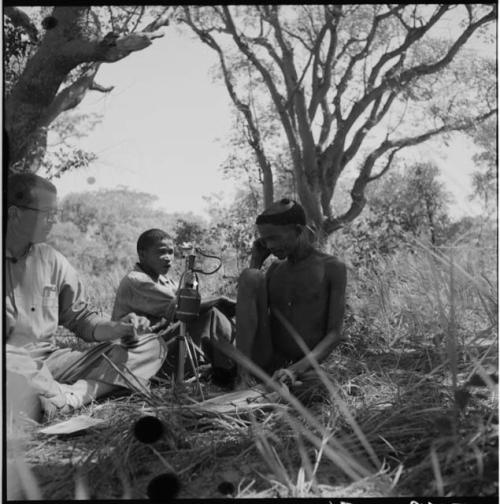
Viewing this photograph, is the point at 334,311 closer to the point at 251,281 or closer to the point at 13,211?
the point at 251,281

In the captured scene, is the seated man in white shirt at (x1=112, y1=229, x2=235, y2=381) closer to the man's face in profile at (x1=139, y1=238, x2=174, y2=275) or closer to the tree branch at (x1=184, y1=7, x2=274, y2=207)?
the man's face in profile at (x1=139, y1=238, x2=174, y2=275)

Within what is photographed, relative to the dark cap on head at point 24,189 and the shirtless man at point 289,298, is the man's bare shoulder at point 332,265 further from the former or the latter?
the dark cap on head at point 24,189

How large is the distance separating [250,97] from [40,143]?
17.0 feet

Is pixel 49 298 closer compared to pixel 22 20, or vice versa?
pixel 49 298

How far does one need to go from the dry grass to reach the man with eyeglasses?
23cm

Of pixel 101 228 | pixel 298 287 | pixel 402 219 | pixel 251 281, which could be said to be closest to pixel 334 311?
pixel 298 287

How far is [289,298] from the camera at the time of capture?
9.56 ft

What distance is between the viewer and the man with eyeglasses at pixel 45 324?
2617 millimetres

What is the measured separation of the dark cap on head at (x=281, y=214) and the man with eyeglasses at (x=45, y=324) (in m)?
0.79

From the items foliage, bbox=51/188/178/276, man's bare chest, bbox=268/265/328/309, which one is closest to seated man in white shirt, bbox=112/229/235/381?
man's bare chest, bbox=268/265/328/309

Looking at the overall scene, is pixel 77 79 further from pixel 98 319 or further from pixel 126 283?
pixel 98 319

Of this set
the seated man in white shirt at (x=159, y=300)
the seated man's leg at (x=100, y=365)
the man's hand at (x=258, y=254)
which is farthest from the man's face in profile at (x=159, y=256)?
the man's hand at (x=258, y=254)

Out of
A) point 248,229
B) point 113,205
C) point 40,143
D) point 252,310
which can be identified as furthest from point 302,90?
point 113,205

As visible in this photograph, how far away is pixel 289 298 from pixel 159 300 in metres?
1.00
